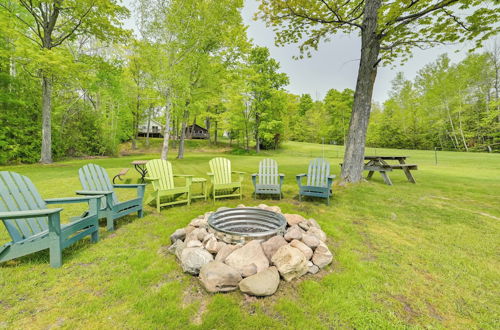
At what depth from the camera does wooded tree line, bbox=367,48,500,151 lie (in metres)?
21.6

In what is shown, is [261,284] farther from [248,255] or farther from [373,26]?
[373,26]

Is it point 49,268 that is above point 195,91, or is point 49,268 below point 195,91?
below

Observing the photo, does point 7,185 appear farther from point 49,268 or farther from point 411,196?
point 411,196

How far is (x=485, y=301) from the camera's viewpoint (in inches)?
A: 76.9

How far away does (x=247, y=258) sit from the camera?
223 centimetres

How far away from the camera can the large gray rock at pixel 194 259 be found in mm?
2230

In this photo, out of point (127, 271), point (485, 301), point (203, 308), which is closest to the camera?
point (203, 308)

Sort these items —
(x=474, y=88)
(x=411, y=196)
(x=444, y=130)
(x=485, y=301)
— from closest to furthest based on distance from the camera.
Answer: (x=485, y=301), (x=411, y=196), (x=474, y=88), (x=444, y=130)

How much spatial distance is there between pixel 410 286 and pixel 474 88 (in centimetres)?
3222

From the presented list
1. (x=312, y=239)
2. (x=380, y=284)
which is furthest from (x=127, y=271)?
(x=380, y=284)

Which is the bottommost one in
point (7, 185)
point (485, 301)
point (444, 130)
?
point (485, 301)

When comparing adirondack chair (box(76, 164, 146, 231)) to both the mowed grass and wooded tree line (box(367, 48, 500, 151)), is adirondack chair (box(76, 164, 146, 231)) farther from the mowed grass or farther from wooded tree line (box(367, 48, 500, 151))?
wooded tree line (box(367, 48, 500, 151))

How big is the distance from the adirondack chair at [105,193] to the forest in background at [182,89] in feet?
24.7

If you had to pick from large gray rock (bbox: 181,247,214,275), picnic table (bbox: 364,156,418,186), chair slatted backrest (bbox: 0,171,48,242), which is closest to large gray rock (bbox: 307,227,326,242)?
large gray rock (bbox: 181,247,214,275)
